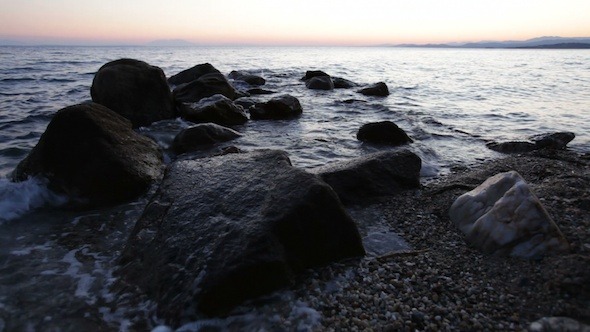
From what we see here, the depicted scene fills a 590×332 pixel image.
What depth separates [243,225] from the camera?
3469 millimetres

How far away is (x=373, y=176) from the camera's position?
5602mm

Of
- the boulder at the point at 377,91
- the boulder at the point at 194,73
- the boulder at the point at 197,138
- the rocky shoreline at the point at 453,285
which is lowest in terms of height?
the rocky shoreline at the point at 453,285

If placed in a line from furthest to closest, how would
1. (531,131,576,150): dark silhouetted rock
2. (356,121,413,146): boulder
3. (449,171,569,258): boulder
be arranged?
1. (356,121,413,146): boulder
2. (531,131,576,150): dark silhouetted rock
3. (449,171,569,258): boulder

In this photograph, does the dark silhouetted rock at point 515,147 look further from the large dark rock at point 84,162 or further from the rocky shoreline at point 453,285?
the large dark rock at point 84,162

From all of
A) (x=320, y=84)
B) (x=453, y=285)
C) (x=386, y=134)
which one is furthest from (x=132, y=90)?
(x=320, y=84)

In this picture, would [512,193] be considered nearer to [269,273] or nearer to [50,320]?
[269,273]

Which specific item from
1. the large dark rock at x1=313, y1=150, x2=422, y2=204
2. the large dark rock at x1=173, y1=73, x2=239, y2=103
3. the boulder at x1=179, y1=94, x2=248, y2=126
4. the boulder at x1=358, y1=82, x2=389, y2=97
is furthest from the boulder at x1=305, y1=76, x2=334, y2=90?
the large dark rock at x1=313, y1=150, x2=422, y2=204

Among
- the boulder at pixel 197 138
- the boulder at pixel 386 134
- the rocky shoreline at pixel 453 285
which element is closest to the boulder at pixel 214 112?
the boulder at pixel 197 138

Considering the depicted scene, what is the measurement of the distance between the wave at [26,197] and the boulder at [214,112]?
5.42 m

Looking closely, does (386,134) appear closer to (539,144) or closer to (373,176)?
(539,144)

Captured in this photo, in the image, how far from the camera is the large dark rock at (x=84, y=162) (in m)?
5.37

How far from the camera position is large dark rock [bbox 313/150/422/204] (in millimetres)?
5398

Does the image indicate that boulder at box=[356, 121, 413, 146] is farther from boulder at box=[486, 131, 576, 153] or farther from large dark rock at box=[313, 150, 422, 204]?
large dark rock at box=[313, 150, 422, 204]

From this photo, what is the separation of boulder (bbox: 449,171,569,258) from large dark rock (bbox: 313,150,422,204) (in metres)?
1.50
